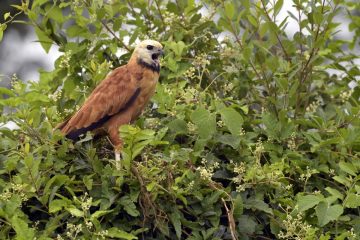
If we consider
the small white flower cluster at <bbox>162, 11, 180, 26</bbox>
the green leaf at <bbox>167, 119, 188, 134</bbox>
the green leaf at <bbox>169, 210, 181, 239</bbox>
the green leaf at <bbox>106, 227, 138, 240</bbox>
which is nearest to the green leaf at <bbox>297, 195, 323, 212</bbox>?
the green leaf at <bbox>169, 210, 181, 239</bbox>

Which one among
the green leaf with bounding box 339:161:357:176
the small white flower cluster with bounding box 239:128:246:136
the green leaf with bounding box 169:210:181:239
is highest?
the small white flower cluster with bounding box 239:128:246:136

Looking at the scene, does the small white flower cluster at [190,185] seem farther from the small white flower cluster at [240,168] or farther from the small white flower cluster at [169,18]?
the small white flower cluster at [169,18]

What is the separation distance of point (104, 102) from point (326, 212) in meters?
1.32

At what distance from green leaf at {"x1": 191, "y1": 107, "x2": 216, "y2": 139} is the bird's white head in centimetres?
75

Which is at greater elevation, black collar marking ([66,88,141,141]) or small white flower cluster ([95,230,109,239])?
black collar marking ([66,88,141,141])

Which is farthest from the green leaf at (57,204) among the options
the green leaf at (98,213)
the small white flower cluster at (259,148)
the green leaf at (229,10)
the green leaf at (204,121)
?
the green leaf at (229,10)

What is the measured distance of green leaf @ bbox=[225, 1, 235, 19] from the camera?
15.8ft

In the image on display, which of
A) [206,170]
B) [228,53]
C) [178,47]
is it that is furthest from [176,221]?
[228,53]

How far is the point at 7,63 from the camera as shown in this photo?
11.7 m

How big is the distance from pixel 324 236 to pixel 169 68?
1296mm

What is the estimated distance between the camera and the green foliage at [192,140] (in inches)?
156

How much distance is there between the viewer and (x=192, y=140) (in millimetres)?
4359

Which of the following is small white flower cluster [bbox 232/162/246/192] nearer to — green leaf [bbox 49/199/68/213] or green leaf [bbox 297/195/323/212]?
green leaf [bbox 297/195/323/212]

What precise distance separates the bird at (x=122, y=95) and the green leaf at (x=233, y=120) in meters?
0.58
